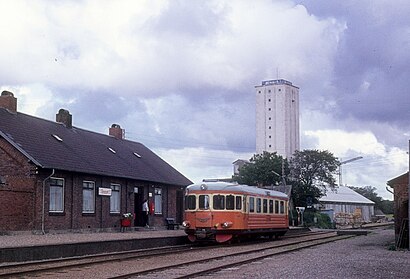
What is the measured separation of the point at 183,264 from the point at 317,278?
176 inches

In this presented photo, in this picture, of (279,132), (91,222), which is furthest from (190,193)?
(279,132)

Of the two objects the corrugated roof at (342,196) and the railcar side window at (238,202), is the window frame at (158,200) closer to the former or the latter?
the railcar side window at (238,202)

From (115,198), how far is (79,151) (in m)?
3.22

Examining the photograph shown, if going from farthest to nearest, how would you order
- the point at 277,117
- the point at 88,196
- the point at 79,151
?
the point at 277,117
the point at 79,151
the point at 88,196

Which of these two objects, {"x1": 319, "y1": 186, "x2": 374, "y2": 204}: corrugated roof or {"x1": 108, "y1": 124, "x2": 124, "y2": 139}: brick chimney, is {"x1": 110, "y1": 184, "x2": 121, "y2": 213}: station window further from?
{"x1": 319, "y1": 186, "x2": 374, "y2": 204}: corrugated roof

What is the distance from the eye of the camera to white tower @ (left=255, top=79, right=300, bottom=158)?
364 feet

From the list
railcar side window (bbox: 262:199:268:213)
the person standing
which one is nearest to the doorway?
the person standing

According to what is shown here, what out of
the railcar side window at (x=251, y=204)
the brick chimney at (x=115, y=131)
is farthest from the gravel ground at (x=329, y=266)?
the brick chimney at (x=115, y=131)

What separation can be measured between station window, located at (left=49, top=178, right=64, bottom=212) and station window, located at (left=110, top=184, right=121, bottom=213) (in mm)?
4343

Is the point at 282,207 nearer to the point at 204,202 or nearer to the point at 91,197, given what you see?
the point at 204,202

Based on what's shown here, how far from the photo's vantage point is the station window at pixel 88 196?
104ft

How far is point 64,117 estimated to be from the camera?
3688 cm

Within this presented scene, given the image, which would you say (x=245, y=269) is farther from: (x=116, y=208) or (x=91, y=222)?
(x=116, y=208)

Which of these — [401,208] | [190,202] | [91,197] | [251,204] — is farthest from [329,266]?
[91,197]
